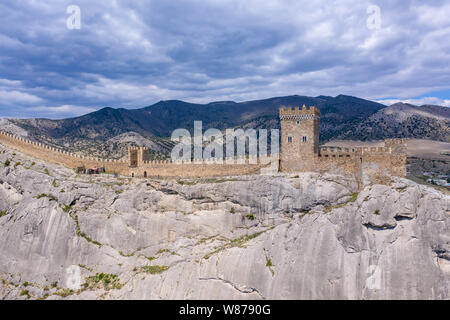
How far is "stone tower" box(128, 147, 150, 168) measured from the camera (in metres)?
58.8

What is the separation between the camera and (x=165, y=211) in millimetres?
49438

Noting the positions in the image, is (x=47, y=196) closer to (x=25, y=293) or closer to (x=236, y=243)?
(x=25, y=293)

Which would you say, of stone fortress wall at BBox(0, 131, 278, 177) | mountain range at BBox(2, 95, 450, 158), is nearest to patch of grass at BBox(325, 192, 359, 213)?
stone fortress wall at BBox(0, 131, 278, 177)

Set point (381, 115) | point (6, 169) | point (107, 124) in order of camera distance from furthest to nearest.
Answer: point (107, 124) < point (381, 115) < point (6, 169)

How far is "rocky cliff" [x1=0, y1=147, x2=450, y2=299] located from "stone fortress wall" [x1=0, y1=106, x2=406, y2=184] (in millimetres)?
1722

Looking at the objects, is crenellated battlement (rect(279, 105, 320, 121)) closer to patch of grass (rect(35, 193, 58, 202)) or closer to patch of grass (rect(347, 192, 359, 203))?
patch of grass (rect(347, 192, 359, 203))

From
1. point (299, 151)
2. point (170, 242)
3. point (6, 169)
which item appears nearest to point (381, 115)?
point (299, 151)

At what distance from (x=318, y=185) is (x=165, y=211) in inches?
863

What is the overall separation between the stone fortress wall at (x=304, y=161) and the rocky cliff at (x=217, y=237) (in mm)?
1722

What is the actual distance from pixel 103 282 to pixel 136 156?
71.8ft

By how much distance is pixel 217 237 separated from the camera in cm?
4597

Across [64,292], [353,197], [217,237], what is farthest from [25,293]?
[353,197]

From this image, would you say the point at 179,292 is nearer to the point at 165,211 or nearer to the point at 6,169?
the point at 165,211

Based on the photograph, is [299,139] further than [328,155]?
Yes
